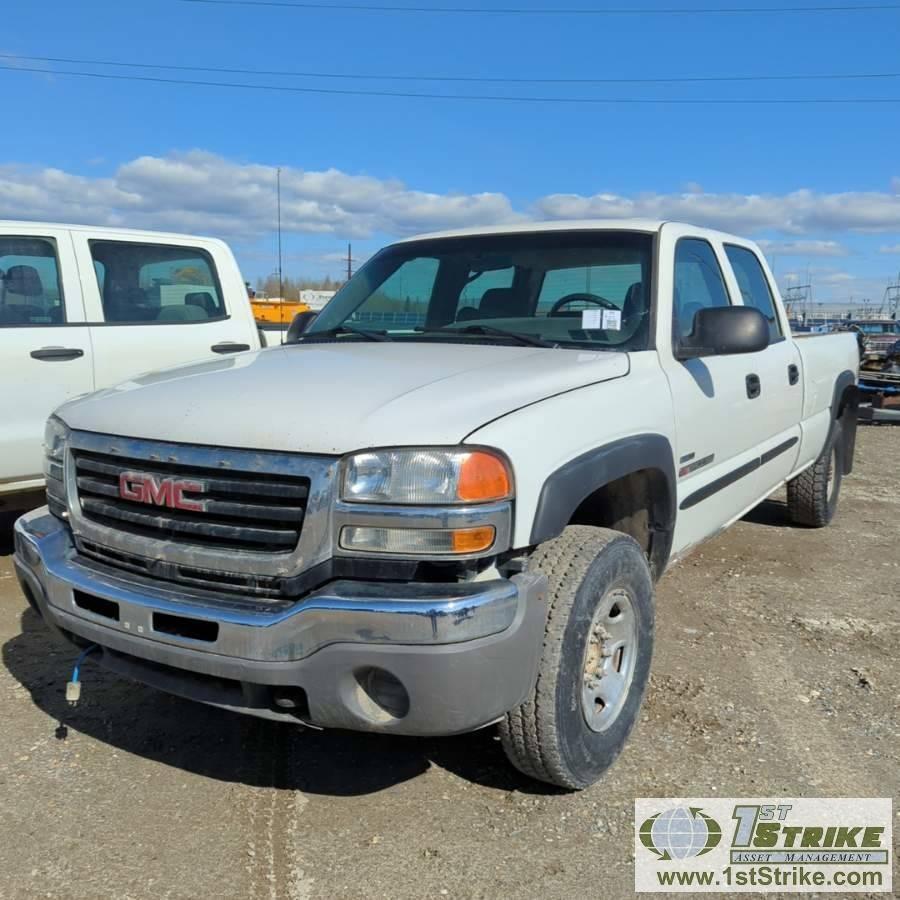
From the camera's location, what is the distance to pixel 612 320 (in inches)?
136

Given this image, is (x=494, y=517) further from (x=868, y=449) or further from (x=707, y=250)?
(x=868, y=449)

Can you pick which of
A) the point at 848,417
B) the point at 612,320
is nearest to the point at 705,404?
the point at 612,320

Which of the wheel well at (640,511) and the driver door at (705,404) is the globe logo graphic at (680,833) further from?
the driver door at (705,404)

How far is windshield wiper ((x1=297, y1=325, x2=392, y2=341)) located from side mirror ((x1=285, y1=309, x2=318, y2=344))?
12 cm

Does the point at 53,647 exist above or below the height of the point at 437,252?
below

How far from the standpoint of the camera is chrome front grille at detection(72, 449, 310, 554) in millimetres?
2311

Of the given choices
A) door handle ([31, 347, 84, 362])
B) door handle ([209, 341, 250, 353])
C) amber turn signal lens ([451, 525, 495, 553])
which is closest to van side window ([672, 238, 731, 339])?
amber turn signal lens ([451, 525, 495, 553])

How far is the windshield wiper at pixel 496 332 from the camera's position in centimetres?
336

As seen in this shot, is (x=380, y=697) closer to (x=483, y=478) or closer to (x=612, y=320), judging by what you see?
(x=483, y=478)

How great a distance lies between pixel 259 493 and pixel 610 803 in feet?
4.91

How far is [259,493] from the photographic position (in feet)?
→ 7.62

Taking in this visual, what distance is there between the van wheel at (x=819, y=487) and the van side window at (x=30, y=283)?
15.8 ft

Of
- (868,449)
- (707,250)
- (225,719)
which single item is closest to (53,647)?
(225,719)

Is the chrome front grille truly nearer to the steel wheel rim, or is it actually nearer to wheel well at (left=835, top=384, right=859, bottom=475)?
the steel wheel rim
